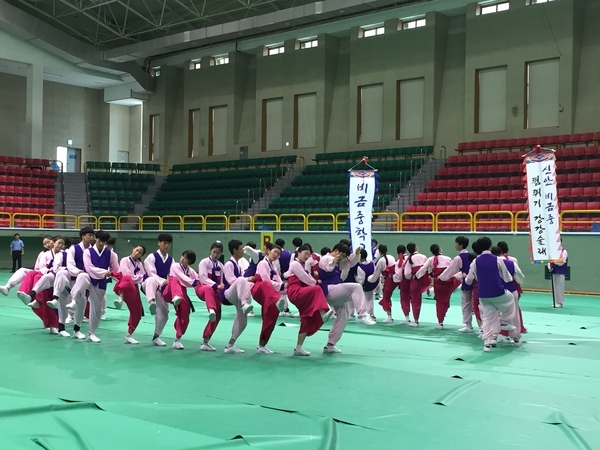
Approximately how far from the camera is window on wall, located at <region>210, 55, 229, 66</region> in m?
38.6

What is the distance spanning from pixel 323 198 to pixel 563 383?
21.8 meters

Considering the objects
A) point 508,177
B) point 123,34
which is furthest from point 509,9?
point 123,34

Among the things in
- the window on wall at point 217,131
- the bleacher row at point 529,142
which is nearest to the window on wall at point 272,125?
the window on wall at point 217,131

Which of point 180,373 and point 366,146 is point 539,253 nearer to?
point 180,373

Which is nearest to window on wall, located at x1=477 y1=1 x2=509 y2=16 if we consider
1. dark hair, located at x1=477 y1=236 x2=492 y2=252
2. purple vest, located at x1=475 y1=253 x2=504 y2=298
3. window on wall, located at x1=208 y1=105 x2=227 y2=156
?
window on wall, located at x1=208 y1=105 x2=227 y2=156

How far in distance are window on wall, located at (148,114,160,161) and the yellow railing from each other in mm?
7273

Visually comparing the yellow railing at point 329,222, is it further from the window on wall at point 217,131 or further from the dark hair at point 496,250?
the dark hair at point 496,250

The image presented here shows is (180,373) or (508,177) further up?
(508,177)

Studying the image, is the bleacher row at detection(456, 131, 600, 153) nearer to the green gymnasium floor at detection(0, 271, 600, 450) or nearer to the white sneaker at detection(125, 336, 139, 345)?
the green gymnasium floor at detection(0, 271, 600, 450)

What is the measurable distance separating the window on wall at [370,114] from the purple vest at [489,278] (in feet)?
73.4

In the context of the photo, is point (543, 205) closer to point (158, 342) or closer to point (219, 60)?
point (158, 342)

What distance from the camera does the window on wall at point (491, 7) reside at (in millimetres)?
29406

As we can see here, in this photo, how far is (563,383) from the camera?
26.9ft

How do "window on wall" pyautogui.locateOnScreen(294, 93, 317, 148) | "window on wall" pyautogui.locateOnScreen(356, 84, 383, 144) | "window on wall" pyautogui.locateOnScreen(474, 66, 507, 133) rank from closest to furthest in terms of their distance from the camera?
"window on wall" pyautogui.locateOnScreen(474, 66, 507, 133) < "window on wall" pyautogui.locateOnScreen(356, 84, 383, 144) < "window on wall" pyautogui.locateOnScreen(294, 93, 317, 148)
